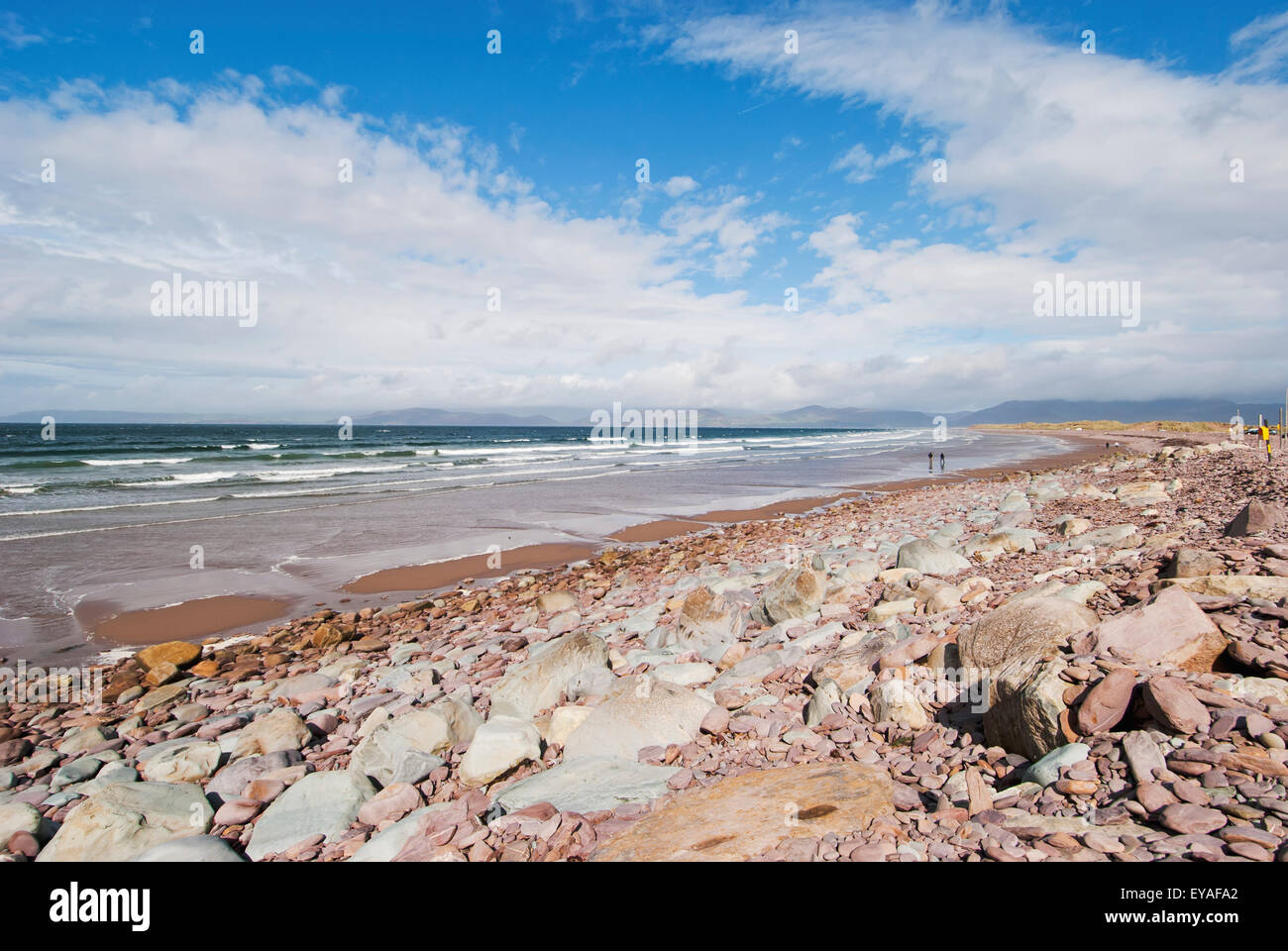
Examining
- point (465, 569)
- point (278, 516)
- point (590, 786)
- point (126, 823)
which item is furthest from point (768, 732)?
point (278, 516)

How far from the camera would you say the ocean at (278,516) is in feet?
35.2

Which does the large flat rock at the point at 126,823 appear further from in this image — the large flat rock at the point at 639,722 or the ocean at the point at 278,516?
the ocean at the point at 278,516

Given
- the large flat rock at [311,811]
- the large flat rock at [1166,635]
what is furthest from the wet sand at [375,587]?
the large flat rock at [1166,635]

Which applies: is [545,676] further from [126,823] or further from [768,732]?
[126,823]

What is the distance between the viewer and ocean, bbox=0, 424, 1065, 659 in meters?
10.7

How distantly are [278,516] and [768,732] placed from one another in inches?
725

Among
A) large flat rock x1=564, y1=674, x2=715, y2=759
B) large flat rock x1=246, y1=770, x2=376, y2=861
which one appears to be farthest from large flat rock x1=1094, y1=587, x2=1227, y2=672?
large flat rock x1=246, y1=770, x2=376, y2=861

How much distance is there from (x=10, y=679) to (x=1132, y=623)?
1070cm

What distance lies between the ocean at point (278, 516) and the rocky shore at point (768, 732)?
3.93 m

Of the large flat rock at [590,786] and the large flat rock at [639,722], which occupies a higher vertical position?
the large flat rock at [639,722]

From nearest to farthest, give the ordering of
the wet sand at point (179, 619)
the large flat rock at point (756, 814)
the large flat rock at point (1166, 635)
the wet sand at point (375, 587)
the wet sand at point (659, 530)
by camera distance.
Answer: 1. the large flat rock at point (756, 814)
2. the large flat rock at point (1166, 635)
3. the wet sand at point (179, 619)
4. the wet sand at point (375, 587)
5. the wet sand at point (659, 530)

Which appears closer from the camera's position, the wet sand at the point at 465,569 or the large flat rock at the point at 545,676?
the large flat rock at the point at 545,676

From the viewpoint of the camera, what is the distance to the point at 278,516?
1831 cm
